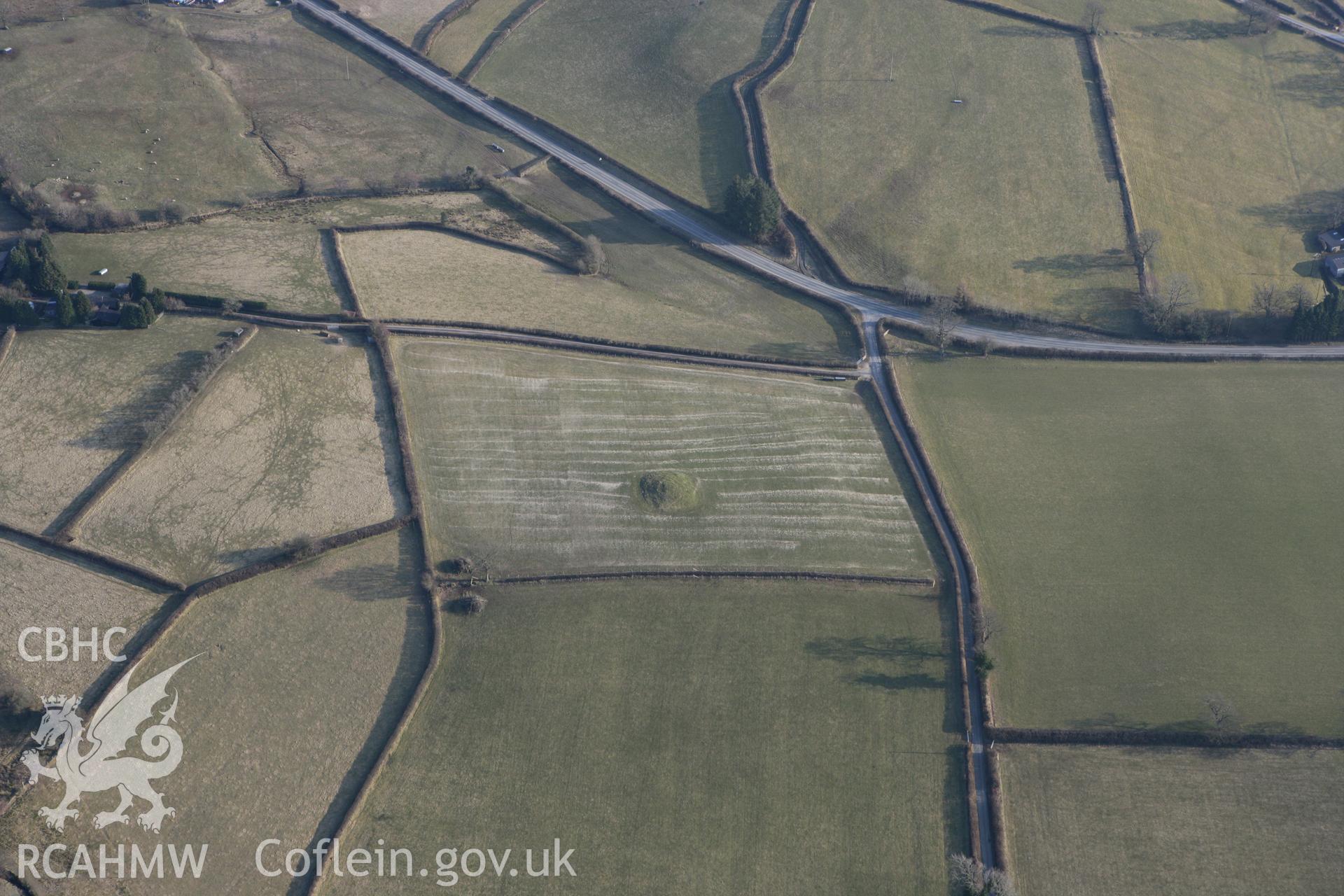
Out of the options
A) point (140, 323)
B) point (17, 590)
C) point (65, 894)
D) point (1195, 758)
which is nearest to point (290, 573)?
point (17, 590)

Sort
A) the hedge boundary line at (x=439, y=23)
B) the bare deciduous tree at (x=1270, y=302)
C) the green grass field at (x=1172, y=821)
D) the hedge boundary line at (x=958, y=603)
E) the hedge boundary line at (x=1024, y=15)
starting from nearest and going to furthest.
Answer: the green grass field at (x=1172, y=821), the hedge boundary line at (x=958, y=603), the bare deciduous tree at (x=1270, y=302), the hedge boundary line at (x=1024, y=15), the hedge boundary line at (x=439, y=23)

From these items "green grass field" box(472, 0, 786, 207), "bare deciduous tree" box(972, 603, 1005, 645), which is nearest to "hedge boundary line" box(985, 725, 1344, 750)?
"bare deciduous tree" box(972, 603, 1005, 645)

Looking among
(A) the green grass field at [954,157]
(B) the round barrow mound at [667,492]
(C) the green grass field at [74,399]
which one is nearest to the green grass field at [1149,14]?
(A) the green grass field at [954,157]

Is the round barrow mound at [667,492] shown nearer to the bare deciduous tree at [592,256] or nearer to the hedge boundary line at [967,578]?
the hedge boundary line at [967,578]

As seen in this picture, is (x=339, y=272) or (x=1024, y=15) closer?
(x=339, y=272)

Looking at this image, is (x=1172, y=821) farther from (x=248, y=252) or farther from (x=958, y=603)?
(x=248, y=252)

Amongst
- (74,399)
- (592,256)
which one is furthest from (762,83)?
(74,399)

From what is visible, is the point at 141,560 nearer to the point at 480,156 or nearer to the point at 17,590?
the point at 17,590

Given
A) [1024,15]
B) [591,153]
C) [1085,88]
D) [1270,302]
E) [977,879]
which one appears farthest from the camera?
[1024,15]
